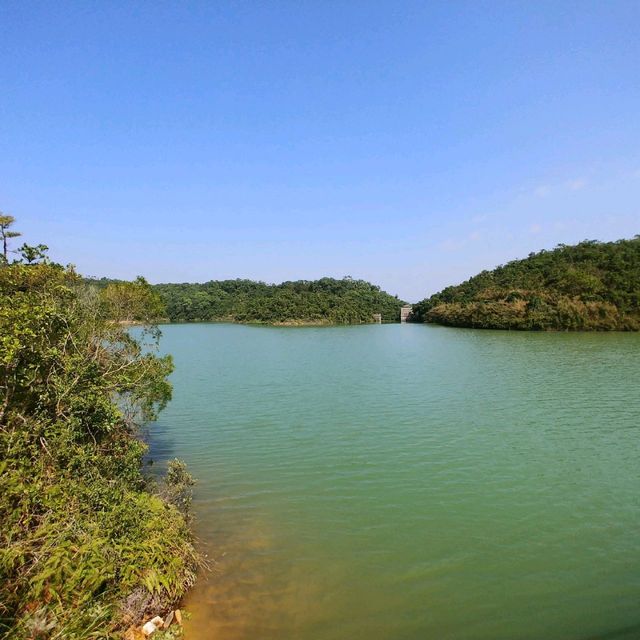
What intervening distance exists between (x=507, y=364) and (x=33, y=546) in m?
25.5

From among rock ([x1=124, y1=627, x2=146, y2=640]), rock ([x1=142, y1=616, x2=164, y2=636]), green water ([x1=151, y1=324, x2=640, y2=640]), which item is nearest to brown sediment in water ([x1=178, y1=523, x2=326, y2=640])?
green water ([x1=151, y1=324, x2=640, y2=640])

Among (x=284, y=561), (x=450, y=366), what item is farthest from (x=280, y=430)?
(x=450, y=366)

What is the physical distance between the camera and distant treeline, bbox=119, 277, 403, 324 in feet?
298

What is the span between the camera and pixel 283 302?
9169 cm

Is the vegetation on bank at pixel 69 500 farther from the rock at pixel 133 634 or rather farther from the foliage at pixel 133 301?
the foliage at pixel 133 301

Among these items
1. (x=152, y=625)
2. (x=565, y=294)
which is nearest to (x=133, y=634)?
(x=152, y=625)

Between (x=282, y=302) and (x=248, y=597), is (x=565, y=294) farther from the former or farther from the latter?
(x=248, y=597)

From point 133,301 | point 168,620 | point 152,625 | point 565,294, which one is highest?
point 565,294

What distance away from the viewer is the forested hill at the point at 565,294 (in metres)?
51.0

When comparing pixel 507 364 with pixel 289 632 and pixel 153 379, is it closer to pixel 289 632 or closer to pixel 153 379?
pixel 153 379

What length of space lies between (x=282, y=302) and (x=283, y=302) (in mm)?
338

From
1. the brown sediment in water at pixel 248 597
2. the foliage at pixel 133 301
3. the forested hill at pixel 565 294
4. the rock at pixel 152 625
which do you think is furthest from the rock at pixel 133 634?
the forested hill at pixel 565 294

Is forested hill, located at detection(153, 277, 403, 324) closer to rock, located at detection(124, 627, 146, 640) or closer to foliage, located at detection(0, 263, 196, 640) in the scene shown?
foliage, located at detection(0, 263, 196, 640)

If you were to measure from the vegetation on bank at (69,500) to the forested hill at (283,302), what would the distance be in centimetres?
8211
